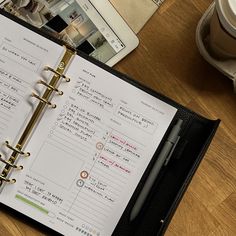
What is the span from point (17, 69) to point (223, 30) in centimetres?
26

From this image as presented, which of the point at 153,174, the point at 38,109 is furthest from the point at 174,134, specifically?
the point at 38,109

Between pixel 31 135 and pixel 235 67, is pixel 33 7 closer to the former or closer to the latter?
pixel 31 135

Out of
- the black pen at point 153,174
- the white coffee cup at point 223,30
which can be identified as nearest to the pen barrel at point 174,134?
the black pen at point 153,174

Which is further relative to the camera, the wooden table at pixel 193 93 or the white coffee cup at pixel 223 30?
the wooden table at pixel 193 93

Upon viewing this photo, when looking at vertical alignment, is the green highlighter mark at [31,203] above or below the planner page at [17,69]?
below

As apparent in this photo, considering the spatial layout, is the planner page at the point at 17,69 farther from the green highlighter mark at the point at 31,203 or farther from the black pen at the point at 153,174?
the black pen at the point at 153,174

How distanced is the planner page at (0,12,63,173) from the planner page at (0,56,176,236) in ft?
0.09

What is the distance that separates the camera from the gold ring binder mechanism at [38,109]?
0.59 m

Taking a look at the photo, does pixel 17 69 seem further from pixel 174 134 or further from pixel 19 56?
pixel 174 134

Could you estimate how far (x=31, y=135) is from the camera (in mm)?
591

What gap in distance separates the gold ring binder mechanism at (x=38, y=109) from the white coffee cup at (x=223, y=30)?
0.19m

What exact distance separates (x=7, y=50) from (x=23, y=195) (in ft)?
0.61

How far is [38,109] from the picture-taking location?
0.59 m

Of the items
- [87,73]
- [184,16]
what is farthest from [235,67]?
[87,73]
